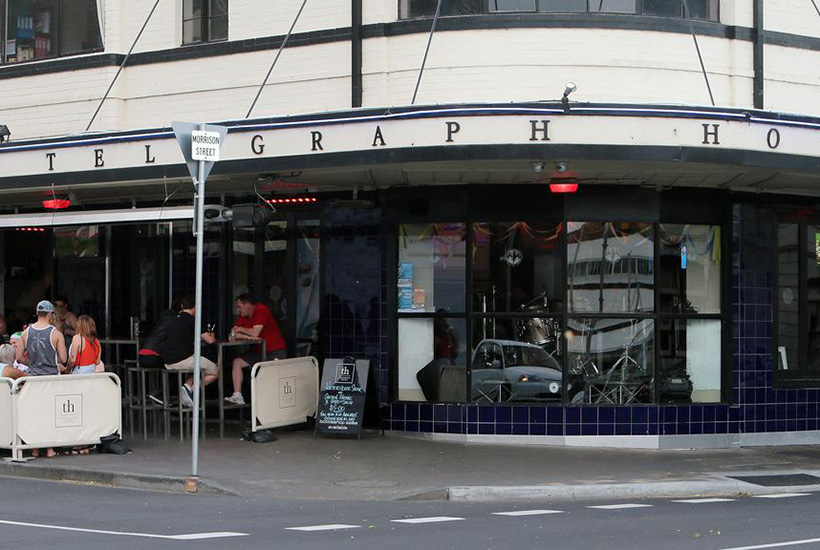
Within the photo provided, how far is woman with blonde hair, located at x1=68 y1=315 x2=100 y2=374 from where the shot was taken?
15.2 meters

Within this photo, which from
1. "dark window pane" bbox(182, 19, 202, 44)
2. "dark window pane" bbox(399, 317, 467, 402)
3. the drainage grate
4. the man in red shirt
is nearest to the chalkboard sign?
"dark window pane" bbox(399, 317, 467, 402)

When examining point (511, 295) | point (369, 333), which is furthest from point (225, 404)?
point (511, 295)

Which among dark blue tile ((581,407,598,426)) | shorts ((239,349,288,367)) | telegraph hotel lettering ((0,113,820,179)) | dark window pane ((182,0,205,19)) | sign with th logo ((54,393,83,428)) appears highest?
dark window pane ((182,0,205,19))

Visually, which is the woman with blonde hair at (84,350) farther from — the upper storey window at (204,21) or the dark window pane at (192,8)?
the dark window pane at (192,8)

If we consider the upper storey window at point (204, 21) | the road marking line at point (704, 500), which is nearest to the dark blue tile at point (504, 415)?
the road marking line at point (704, 500)

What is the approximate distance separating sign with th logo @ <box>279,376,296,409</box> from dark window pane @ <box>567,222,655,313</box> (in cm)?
357

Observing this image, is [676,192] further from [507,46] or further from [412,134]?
[412,134]

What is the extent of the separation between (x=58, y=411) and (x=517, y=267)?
5.68m

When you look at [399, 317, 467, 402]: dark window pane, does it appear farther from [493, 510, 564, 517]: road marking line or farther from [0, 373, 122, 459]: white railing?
[493, 510, 564, 517]: road marking line

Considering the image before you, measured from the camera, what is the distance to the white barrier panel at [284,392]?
15.4 meters

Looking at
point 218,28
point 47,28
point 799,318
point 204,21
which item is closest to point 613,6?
point 799,318

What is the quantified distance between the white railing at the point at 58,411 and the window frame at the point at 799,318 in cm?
820

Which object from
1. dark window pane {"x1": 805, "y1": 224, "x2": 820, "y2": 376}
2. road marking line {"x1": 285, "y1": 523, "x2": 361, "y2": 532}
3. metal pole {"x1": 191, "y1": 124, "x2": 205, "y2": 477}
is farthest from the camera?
dark window pane {"x1": 805, "y1": 224, "x2": 820, "y2": 376}

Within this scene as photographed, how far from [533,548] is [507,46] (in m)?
7.62
